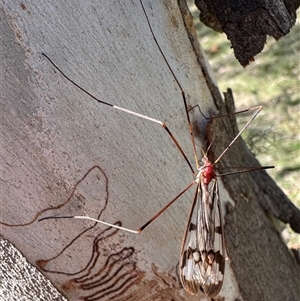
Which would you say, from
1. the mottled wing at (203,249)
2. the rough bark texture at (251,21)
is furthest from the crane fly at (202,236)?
the rough bark texture at (251,21)

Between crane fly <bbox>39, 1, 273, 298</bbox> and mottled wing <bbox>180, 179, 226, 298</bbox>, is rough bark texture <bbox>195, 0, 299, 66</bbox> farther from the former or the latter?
mottled wing <bbox>180, 179, 226, 298</bbox>

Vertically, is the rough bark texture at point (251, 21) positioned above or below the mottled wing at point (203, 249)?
above

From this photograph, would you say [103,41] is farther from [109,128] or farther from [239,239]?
[239,239]

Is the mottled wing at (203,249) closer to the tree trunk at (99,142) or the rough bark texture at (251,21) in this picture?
the tree trunk at (99,142)

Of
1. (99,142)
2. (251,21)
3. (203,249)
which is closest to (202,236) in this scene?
(203,249)

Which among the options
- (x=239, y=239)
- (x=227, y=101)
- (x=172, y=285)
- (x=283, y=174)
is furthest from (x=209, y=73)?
(x=283, y=174)

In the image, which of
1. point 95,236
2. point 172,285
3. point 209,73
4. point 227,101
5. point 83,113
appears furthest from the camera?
point 227,101
